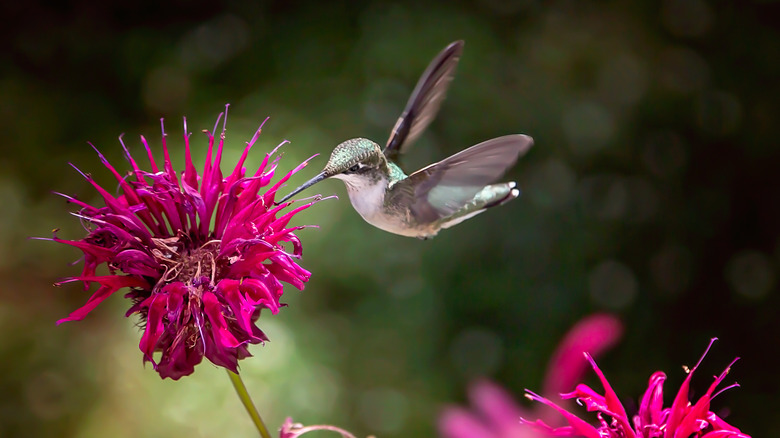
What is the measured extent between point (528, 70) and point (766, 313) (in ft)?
3.52

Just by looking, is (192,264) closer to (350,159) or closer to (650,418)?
(350,159)

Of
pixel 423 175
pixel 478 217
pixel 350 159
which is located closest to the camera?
pixel 350 159

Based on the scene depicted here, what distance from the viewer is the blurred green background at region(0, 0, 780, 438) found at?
201cm

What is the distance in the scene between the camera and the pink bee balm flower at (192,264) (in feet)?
2.16

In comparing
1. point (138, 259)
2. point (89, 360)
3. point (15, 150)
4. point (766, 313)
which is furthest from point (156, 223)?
point (766, 313)

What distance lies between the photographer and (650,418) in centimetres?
74

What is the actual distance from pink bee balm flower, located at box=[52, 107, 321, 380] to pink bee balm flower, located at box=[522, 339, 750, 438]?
0.27 m

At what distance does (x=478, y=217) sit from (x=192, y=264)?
1.49m

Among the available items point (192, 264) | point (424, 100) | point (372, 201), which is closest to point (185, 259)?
point (192, 264)

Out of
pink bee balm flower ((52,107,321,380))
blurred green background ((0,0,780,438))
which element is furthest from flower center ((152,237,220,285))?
blurred green background ((0,0,780,438))

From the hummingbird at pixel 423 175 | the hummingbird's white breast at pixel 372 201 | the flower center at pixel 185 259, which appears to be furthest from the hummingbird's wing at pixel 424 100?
the flower center at pixel 185 259

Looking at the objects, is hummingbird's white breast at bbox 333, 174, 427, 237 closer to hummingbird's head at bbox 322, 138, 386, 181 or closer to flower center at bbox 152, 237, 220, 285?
hummingbird's head at bbox 322, 138, 386, 181

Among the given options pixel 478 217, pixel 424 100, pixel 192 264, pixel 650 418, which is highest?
pixel 424 100

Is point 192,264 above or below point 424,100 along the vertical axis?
below
